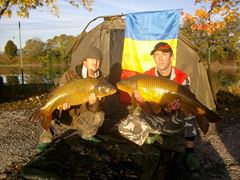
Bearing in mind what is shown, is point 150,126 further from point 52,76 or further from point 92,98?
point 52,76

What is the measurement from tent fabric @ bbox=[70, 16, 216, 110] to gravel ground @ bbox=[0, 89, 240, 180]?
795 millimetres

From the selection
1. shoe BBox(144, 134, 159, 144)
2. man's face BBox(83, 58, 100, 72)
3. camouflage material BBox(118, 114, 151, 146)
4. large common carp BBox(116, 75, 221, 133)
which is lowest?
shoe BBox(144, 134, 159, 144)

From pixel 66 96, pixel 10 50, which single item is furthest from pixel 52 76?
pixel 10 50

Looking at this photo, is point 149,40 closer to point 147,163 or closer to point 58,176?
point 147,163

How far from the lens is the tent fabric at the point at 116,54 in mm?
6203

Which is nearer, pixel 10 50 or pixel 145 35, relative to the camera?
pixel 145 35

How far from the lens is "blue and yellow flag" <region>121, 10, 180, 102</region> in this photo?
19.8ft

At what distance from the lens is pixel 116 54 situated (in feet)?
22.3

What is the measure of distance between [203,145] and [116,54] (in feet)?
9.03

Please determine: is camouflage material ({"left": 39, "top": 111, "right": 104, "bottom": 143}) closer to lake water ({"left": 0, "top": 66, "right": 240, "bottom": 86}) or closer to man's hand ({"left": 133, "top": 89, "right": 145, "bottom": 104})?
man's hand ({"left": 133, "top": 89, "right": 145, "bottom": 104})

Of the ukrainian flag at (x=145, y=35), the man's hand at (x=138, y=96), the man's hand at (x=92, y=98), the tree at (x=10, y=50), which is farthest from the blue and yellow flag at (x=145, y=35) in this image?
the tree at (x=10, y=50)

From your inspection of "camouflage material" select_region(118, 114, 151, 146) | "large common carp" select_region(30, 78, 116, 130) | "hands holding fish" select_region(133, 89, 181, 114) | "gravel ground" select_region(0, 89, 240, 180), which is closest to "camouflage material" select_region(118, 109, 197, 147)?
"camouflage material" select_region(118, 114, 151, 146)

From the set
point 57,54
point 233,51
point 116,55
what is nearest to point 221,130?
point 116,55

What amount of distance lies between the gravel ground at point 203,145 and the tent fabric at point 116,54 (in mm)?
795
